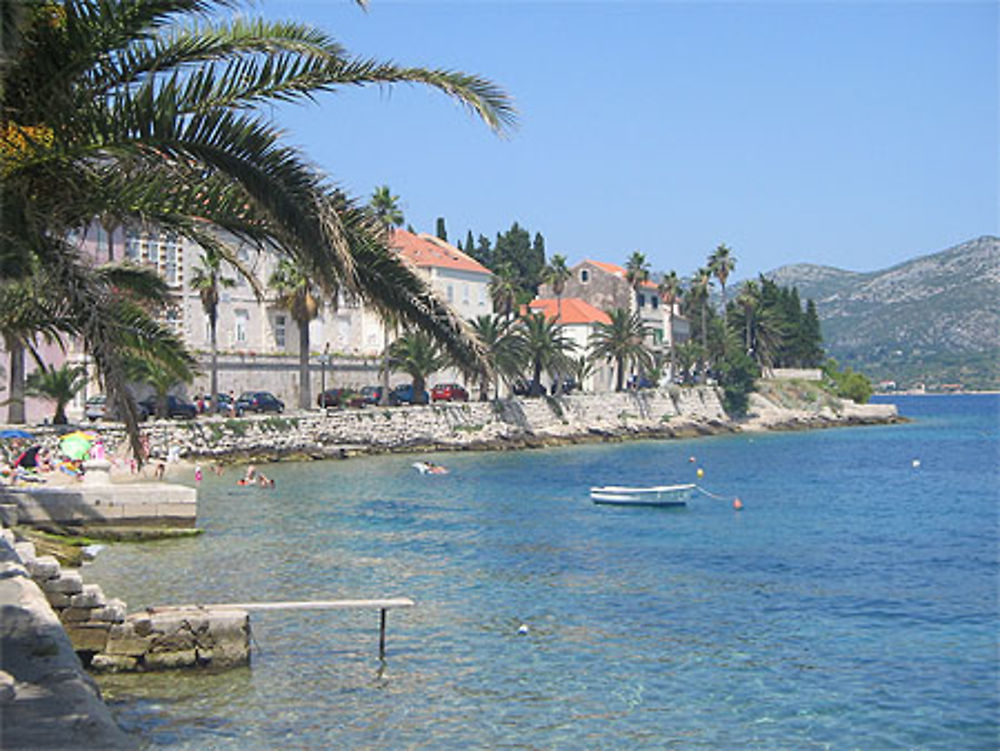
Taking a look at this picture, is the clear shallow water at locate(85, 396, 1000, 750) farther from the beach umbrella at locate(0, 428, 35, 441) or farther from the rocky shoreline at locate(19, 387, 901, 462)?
the rocky shoreline at locate(19, 387, 901, 462)

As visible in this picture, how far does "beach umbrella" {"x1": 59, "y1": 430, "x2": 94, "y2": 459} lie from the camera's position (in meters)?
42.4

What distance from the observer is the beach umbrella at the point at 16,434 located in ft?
143

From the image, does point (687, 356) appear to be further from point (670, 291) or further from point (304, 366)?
point (304, 366)

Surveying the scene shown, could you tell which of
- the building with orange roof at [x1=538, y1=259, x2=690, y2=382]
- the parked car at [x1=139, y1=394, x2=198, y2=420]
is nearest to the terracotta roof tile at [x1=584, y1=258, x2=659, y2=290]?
the building with orange roof at [x1=538, y1=259, x2=690, y2=382]

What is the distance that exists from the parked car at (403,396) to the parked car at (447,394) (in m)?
0.81

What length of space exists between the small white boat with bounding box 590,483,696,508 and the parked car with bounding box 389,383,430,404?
3259cm

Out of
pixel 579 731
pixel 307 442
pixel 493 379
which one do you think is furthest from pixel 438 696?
pixel 307 442

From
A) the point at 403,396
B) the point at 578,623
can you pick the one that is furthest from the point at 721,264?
the point at 578,623

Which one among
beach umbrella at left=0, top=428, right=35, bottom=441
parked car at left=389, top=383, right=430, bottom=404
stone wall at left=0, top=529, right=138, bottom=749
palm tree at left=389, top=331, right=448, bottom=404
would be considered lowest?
stone wall at left=0, top=529, right=138, bottom=749

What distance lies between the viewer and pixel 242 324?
238 ft

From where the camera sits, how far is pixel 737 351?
345 ft

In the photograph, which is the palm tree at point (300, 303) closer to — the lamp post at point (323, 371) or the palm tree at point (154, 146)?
the lamp post at point (323, 371)

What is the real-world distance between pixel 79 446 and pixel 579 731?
32879mm

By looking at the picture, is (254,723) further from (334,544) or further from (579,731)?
(334,544)
